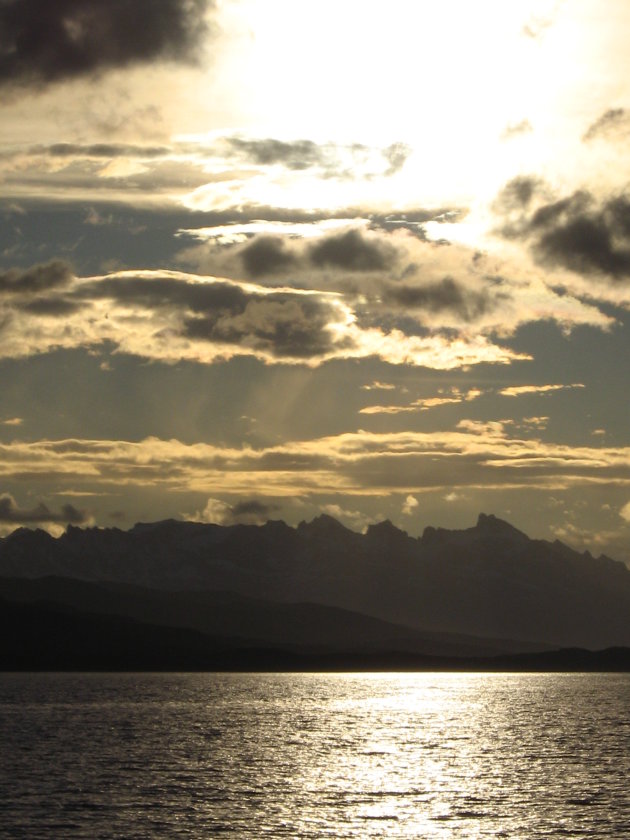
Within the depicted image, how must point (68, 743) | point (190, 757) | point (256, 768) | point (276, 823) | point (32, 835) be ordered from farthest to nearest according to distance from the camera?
point (68, 743)
point (190, 757)
point (256, 768)
point (276, 823)
point (32, 835)

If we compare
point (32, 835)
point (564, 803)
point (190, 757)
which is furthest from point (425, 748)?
point (32, 835)

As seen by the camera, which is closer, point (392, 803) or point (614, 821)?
point (614, 821)

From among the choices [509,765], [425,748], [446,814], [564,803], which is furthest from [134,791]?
[425,748]

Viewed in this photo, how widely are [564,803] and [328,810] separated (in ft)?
77.1

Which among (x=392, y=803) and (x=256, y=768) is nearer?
(x=392, y=803)

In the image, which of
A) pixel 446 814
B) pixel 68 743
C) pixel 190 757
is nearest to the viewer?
pixel 446 814

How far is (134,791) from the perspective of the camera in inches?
5017

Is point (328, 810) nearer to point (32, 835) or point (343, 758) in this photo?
point (32, 835)

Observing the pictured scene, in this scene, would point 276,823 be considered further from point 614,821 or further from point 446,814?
point 614,821

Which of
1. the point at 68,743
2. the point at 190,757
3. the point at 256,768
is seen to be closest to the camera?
the point at 256,768

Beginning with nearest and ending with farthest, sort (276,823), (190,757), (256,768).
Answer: (276,823)
(256,768)
(190,757)

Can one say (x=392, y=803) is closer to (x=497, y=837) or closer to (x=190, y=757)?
(x=497, y=837)

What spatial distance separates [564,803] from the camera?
12112cm

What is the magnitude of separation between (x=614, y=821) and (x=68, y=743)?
95648mm
